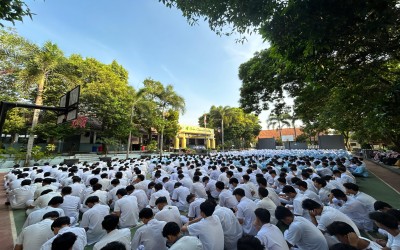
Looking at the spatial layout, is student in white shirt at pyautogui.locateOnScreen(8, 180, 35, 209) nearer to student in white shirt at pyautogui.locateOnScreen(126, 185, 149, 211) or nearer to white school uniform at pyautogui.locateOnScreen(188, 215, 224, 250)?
student in white shirt at pyautogui.locateOnScreen(126, 185, 149, 211)

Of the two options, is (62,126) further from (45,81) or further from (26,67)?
(26,67)

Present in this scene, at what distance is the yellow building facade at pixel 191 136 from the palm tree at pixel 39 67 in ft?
70.4

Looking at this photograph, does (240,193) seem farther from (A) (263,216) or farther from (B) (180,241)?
(B) (180,241)

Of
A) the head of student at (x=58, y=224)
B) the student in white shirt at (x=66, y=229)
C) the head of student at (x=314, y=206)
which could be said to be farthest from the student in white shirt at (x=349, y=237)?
the head of student at (x=58, y=224)

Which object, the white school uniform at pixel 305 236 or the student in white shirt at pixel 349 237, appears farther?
the white school uniform at pixel 305 236

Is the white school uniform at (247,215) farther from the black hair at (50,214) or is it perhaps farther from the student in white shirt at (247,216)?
the black hair at (50,214)

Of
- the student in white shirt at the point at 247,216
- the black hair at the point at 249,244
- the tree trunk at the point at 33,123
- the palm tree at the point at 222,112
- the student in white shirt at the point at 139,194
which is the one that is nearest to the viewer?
the black hair at the point at 249,244

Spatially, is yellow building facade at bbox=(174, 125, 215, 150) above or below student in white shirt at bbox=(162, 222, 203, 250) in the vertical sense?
above

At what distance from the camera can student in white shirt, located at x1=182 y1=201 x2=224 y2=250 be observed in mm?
3256

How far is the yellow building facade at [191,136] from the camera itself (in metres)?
37.0

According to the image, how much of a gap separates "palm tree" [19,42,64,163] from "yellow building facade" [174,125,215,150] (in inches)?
845

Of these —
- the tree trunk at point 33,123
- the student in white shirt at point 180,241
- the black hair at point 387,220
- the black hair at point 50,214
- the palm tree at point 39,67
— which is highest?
the palm tree at point 39,67

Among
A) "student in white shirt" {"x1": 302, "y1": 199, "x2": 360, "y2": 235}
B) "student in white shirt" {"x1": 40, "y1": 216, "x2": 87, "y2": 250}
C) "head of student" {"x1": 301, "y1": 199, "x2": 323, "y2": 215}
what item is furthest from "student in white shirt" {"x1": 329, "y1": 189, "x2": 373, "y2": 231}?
"student in white shirt" {"x1": 40, "y1": 216, "x2": 87, "y2": 250}

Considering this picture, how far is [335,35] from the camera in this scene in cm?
444
